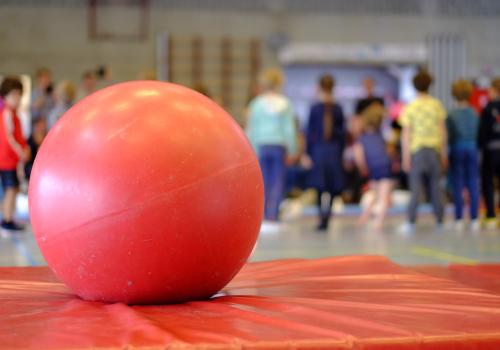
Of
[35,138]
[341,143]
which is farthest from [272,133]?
[35,138]

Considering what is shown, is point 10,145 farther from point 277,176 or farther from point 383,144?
point 383,144

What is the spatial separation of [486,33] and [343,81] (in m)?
3.64

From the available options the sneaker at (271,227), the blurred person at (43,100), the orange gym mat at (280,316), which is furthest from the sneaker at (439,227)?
the orange gym mat at (280,316)

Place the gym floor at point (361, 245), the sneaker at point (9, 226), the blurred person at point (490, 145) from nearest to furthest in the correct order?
the gym floor at point (361, 245)
the sneaker at point (9, 226)
the blurred person at point (490, 145)

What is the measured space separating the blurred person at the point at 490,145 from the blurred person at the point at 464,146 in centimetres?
A: 9

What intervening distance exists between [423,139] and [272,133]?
5.80 feet

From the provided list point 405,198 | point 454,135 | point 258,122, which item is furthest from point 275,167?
point 405,198

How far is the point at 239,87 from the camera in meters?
18.0

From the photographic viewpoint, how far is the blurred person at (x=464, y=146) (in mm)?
9555

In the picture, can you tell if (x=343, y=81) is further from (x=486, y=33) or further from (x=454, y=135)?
(x=454, y=135)

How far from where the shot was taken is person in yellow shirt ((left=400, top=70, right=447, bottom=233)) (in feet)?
29.8

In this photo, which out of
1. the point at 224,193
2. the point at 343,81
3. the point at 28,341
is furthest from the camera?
the point at 343,81

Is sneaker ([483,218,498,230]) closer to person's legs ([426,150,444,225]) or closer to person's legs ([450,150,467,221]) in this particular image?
person's legs ([450,150,467,221])

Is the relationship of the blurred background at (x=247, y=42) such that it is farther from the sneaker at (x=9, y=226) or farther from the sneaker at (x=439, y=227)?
the sneaker at (x=9, y=226)
